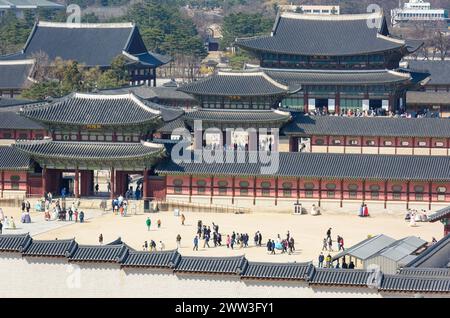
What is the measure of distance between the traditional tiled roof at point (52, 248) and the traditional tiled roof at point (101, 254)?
0.29 m

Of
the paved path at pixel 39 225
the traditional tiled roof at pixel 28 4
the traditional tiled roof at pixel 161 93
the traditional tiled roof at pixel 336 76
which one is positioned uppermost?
the paved path at pixel 39 225

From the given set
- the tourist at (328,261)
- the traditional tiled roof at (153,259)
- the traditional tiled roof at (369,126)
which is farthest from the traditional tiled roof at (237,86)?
the traditional tiled roof at (153,259)

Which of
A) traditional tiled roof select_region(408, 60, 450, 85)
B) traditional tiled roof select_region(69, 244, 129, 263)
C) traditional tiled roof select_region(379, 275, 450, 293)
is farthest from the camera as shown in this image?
traditional tiled roof select_region(408, 60, 450, 85)

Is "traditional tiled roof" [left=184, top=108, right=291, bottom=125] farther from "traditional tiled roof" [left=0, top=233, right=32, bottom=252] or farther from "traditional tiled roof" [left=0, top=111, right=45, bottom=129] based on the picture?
"traditional tiled roof" [left=0, top=233, right=32, bottom=252]

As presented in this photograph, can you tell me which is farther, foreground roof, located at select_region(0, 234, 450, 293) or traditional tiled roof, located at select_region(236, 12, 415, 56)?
traditional tiled roof, located at select_region(236, 12, 415, 56)

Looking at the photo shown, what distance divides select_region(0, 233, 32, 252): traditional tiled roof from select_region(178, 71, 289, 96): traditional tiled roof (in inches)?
1415

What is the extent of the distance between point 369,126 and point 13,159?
24.0 meters

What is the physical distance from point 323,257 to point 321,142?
30990 mm

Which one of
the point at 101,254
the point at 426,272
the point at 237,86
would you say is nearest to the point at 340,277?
the point at 426,272

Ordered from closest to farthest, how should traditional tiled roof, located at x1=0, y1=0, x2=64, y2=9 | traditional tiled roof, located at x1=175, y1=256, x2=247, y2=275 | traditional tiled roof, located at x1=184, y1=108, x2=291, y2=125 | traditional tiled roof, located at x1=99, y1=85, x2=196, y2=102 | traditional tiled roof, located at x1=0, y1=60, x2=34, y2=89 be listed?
1. traditional tiled roof, located at x1=175, y1=256, x2=247, y2=275
2. traditional tiled roof, located at x1=184, y1=108, x2=291, y2=125
3. traditional tiled roof, located at x1=99, y1=85, x2=196, y2=102
4. traditional tiled roof, located at x1=0, y1=60, x2=34, y2=89
5. traditional tiled roof, located at x1=0, y1=0, x2=64, y2=9

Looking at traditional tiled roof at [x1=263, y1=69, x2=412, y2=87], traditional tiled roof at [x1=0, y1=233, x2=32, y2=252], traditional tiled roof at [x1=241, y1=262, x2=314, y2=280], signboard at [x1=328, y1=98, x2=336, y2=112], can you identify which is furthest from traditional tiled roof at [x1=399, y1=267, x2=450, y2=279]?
signboard at [x1=328, y1=98, x2=336, y2=112]

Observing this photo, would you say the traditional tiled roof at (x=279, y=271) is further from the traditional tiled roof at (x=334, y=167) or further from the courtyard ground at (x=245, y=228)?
the traditional tiled roof at (x=334, y=167)

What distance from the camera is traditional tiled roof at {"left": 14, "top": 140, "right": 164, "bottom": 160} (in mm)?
74562

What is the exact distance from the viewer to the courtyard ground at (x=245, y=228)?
63.3m
